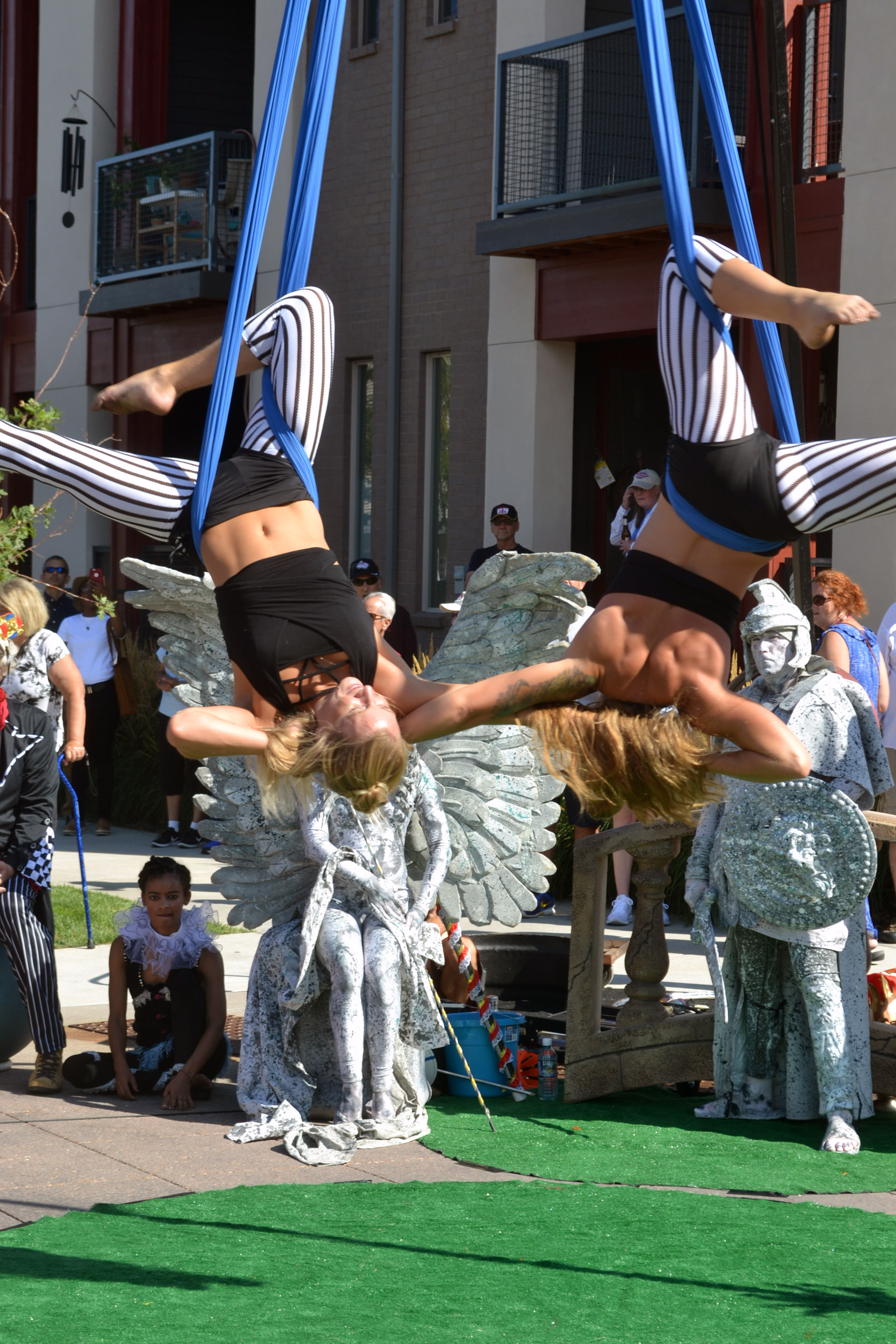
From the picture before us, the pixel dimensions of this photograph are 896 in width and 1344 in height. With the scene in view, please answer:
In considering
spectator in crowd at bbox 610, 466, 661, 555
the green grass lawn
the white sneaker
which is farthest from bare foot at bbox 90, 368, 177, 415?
the white sneaker

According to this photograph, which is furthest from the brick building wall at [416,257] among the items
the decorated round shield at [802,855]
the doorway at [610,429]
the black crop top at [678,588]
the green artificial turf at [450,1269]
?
the black crop top at [678,588]

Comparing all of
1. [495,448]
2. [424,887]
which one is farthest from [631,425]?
[424,887]

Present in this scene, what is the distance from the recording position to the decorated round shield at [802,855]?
6.60 metres

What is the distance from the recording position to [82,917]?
33.2 feet

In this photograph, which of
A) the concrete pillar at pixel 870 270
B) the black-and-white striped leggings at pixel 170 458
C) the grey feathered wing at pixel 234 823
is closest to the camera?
the black-and-white striped leggings at pixel 170 458

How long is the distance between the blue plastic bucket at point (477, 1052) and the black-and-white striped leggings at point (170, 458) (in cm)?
327

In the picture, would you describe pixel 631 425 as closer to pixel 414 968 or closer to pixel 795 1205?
pixel 414 968

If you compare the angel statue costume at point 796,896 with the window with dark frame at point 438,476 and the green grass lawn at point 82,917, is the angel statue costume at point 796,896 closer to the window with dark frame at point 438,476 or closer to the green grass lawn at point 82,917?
the green grass lawn at point 82,917

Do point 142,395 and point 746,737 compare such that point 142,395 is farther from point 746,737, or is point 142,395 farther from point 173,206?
point 173,206

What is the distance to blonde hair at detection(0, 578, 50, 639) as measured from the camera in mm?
7449

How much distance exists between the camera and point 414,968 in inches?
270

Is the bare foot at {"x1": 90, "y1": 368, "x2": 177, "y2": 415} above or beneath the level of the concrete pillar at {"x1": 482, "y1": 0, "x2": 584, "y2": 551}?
beneath

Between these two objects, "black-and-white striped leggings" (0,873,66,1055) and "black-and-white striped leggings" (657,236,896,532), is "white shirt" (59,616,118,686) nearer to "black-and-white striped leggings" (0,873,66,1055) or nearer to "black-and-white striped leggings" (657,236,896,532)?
"black-and-white striped leggings" (0,873,66,1055)

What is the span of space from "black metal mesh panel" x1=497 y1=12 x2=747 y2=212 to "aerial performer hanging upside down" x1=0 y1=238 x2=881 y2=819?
871cm
